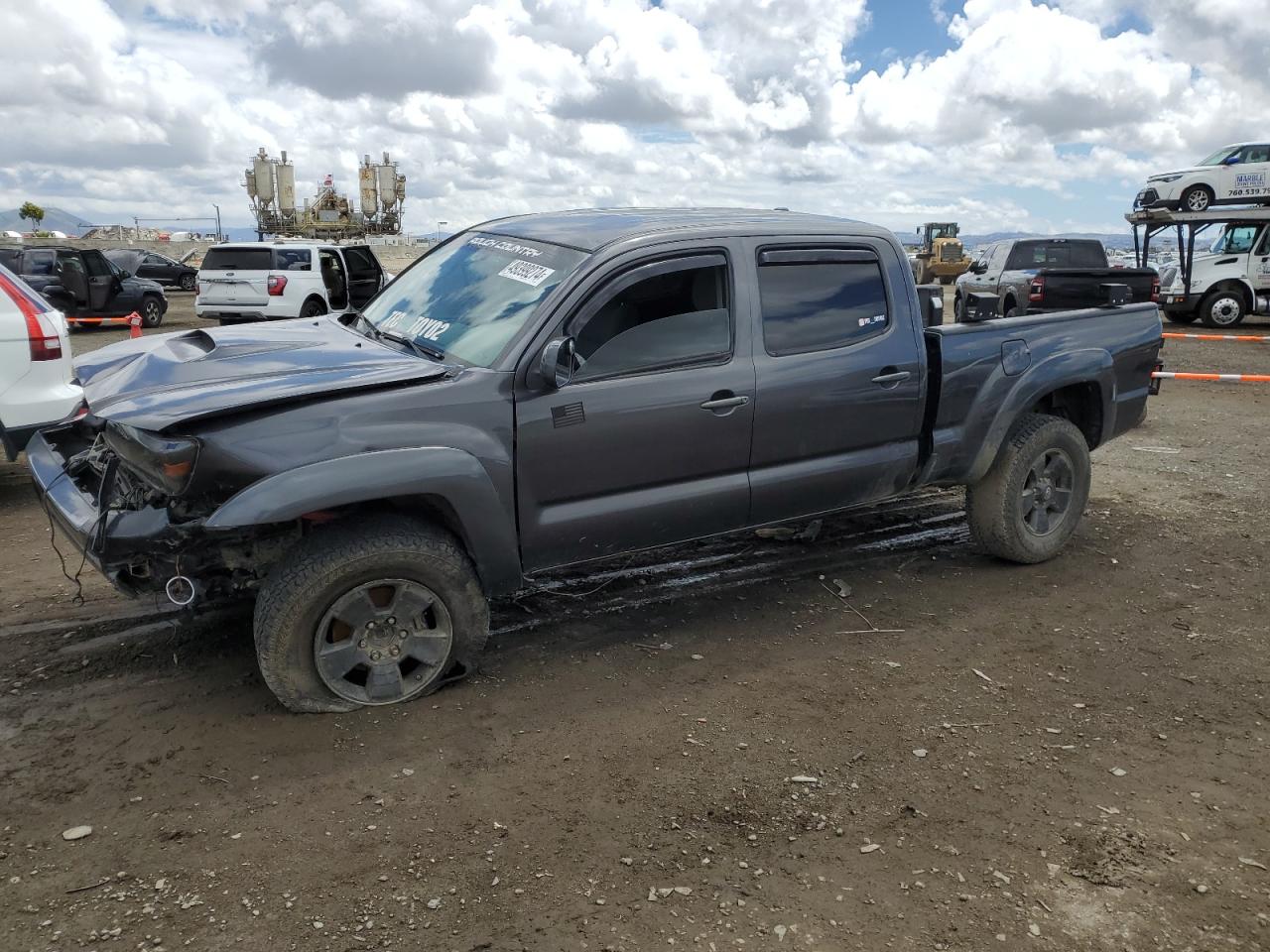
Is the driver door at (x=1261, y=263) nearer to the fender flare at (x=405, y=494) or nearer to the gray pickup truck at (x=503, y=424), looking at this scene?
the gray pickup truck at (x=503, y=424)

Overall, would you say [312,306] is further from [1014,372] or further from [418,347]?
[1014,372]

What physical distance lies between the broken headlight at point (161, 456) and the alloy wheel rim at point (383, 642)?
687mm

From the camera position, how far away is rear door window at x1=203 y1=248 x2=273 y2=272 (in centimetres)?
1692

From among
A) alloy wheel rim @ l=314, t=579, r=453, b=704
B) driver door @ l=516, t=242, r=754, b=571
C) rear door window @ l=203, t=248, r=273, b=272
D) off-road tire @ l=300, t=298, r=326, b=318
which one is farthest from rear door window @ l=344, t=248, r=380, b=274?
alloy wheel rim @ l=314, t=579, r=453, b=704

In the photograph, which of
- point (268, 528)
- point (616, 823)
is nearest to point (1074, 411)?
point (616, 823)

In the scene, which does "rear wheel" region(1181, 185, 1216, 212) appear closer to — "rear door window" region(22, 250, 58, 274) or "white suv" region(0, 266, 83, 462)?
"white suv" region(0, 266, 83, 462)

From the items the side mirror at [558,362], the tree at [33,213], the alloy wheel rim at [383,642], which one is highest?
the tree at [33,213]

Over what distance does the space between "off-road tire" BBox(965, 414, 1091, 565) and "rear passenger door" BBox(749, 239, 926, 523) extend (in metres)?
0.65

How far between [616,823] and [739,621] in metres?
1.71

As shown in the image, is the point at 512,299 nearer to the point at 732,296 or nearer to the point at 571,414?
the point at 571,414

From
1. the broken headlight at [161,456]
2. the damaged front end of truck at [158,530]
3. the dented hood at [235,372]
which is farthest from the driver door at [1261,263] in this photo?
the broken headlight at [161,456]

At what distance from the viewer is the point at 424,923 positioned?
2633 mm

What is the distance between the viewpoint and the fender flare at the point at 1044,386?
5035 mm

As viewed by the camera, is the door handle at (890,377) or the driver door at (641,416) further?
the door handle at (890,377)
